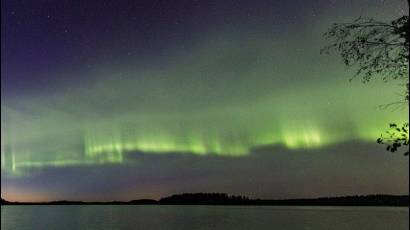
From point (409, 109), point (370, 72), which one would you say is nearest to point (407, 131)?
point (409, 109)

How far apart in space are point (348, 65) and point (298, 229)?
10656 cm

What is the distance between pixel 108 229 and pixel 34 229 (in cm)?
1703

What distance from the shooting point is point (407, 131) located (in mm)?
14375

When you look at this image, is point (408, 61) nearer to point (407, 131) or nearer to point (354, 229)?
point (407, 131)

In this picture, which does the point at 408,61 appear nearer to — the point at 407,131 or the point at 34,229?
the point at 407,131

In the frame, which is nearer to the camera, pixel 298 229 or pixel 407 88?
pixel 407 88

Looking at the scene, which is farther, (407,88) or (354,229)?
(354,229)

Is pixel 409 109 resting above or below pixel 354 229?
above

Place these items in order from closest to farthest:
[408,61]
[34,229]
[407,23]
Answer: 1. [407,23]
2. [408,61]
3. [34,229]

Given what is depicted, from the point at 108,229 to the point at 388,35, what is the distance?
108288mm

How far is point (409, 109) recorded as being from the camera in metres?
15.0

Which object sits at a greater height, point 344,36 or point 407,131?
point 344,36

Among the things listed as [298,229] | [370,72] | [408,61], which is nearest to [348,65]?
[370,72]

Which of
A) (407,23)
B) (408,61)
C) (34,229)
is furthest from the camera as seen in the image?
(34,229)
